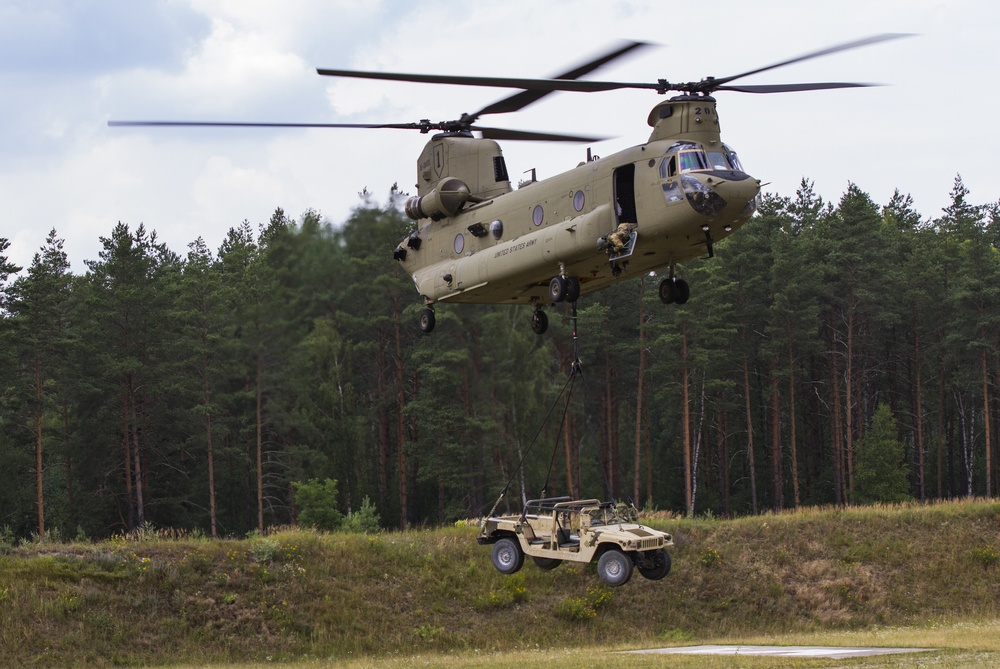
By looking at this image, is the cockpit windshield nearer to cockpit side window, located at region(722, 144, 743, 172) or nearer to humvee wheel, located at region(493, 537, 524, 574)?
cockpit side window, located at region(722, 144, 743, 172)

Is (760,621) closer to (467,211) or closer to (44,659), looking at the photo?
(467,211)

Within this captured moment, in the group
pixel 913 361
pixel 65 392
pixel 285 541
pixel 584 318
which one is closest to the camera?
pixel 285 541

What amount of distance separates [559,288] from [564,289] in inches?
4.0

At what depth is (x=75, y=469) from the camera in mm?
55375

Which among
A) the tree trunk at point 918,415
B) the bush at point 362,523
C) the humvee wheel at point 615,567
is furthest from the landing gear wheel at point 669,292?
the tree trunk at point 918,415

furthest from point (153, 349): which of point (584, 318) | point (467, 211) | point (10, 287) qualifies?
point (467, 211)

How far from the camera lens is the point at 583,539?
2250cm

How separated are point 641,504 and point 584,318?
9902 millimetres

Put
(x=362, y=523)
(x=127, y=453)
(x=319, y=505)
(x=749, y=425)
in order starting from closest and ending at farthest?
Result: (x=362, y=523)
(x=319, y=505)
(x=127, y=453)
(x=749, y=425)

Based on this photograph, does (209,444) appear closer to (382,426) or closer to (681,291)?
(382,426)

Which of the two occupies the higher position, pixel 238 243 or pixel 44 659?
pixel 238 243

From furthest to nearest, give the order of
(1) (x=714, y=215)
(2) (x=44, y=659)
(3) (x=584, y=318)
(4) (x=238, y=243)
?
1. (4) (x=238, y=243)
2. (3) (x=584, y=318)
3. (2) (x=44, y=659)
4. (1) (x=714, y=215)

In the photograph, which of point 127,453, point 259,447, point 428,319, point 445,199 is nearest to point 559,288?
point 428,319

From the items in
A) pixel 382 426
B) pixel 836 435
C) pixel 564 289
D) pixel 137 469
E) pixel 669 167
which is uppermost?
pixel 669 167
